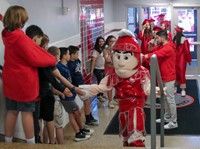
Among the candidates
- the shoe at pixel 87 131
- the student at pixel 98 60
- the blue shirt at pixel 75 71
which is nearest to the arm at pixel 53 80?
the blue shirt at pixel 75 71

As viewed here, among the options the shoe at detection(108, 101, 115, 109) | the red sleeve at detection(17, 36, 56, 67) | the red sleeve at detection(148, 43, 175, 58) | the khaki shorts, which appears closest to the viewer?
the red sleeve at detection(17, 36, 56, 67)

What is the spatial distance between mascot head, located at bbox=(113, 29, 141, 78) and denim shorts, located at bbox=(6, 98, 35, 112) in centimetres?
82

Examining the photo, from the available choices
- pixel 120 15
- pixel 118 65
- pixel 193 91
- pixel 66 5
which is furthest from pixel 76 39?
pixel 120 15

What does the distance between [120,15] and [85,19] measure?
137 inches

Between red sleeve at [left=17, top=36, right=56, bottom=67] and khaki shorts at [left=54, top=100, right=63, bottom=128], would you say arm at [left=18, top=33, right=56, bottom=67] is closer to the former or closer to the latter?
red sleeve at [left=17, top=36, right=56, bottom=67]

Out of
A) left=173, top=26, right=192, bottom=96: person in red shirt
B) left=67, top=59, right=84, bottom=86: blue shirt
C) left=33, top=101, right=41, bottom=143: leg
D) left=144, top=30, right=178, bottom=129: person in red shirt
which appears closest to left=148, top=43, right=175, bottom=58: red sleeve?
left=144, top=30, right=178, bottom=129: person in red shirt

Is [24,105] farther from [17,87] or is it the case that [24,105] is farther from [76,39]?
[76,39]

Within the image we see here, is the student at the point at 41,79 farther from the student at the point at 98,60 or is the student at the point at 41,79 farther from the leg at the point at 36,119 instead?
the student at the point at 98,60

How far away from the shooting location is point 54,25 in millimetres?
4996

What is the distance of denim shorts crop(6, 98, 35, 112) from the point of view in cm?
297

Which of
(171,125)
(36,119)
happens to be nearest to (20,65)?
(36,119)

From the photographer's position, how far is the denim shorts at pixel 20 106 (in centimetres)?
297

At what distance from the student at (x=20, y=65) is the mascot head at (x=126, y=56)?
62 cm

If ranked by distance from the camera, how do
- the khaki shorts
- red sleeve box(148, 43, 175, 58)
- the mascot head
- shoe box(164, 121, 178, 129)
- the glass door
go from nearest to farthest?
1. the mascot head
2. the khaki shorts
3. red sleeve box(148, 43, 175, 58)
4. shoe box(164, 121, 178, 129)
5. the glass door
